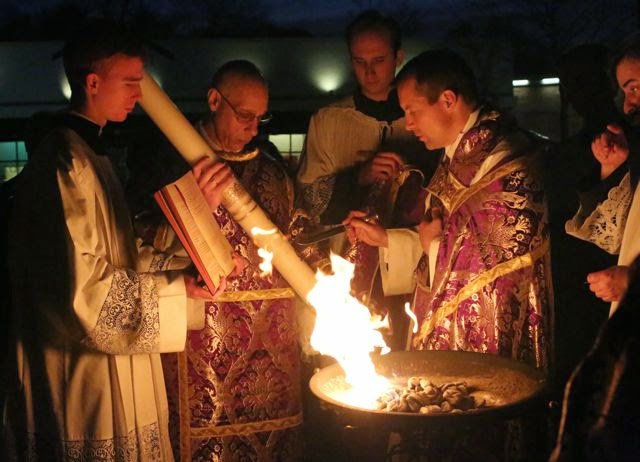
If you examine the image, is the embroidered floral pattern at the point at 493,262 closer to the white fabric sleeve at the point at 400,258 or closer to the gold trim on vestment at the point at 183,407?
the white fabric sleeve at the point at 400,258

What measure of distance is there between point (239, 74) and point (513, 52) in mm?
14522

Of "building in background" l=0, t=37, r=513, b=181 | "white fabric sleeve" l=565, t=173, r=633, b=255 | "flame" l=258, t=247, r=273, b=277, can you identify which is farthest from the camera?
"building in background" l=0, t=37, r=513, b=181

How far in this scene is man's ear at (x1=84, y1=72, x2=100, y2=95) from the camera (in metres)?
3.86

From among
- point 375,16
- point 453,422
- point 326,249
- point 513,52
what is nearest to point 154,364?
point 326,249

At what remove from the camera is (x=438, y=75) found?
4.28 meters

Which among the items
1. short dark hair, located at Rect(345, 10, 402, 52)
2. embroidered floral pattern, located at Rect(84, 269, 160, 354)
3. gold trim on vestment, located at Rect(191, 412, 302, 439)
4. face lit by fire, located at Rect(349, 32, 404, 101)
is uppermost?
short dark hair, located at Rect(345, 10, 402, 52)

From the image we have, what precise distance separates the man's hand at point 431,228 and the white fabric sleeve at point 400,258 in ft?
0.95

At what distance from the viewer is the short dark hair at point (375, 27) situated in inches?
211

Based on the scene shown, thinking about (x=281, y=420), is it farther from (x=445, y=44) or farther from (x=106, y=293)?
(x=445, y=44)

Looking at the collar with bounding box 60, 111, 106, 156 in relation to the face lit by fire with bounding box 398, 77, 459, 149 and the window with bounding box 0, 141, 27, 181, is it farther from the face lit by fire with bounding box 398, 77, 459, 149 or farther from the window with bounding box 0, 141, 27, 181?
the window with bounding box 0, 141, 27, 181

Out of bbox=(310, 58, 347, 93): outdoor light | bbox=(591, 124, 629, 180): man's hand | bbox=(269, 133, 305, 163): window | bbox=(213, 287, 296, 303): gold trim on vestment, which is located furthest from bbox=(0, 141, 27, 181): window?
bbox=(591, 124, 629, 180): man's hand

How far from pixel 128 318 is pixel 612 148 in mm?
2414

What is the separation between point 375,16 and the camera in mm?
5383

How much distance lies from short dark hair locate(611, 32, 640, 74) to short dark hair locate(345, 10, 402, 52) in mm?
1712
